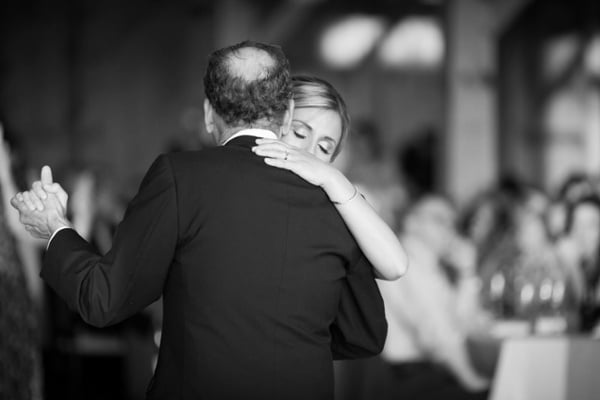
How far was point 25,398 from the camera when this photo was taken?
8.80 feet

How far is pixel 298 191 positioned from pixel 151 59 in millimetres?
10056

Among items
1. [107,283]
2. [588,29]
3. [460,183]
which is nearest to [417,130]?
[588,29]

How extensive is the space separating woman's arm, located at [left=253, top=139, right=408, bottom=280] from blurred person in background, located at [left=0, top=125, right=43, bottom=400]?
109 cm

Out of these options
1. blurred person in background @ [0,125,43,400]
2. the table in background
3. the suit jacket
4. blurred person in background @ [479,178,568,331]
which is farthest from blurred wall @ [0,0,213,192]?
the suit jacket

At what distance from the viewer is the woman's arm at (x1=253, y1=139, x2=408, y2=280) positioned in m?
1.84

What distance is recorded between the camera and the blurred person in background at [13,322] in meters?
2.58

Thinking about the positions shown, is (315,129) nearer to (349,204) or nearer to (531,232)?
(349,204)

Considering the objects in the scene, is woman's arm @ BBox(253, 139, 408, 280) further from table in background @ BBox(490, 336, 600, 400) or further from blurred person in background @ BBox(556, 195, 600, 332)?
blurred person in background @ BBox(556, 195, 600, 332)

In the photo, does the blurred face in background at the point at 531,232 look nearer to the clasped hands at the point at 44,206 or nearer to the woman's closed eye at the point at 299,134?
the woman's closed eye at the point at 299,134

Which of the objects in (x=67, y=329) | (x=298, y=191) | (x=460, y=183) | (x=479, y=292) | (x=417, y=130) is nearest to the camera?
(x=298, y=191)

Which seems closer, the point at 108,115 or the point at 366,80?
the point at 108,115

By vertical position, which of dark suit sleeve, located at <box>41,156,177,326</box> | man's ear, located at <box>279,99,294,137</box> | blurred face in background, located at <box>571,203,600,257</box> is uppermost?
man's ear, located at <box>279,99,294,137</box>

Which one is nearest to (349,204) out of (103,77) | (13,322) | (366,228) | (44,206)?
(366,228)

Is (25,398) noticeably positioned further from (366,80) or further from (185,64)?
(366,80)
